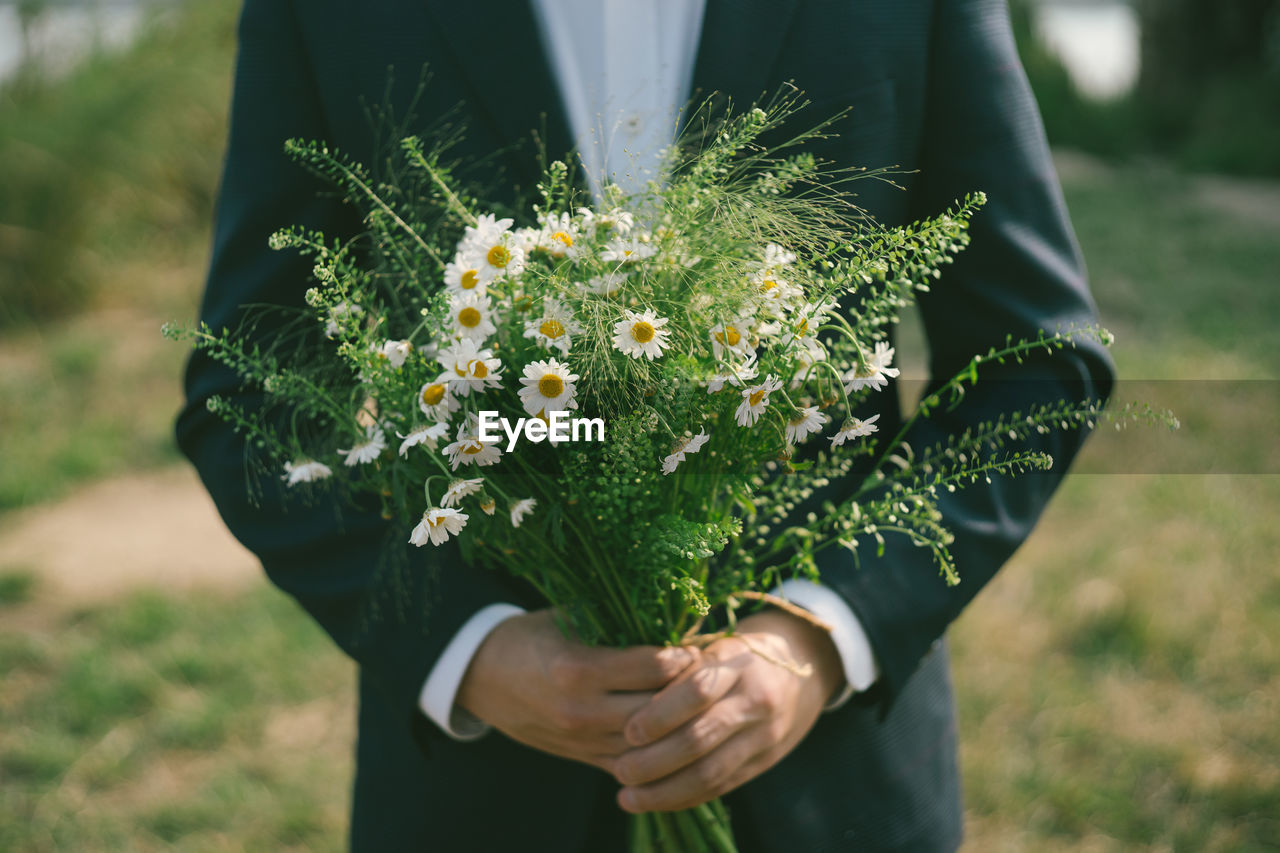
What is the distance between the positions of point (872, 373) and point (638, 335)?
0.85 ft

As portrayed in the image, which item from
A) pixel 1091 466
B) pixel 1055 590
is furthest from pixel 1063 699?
pixel 1091 466

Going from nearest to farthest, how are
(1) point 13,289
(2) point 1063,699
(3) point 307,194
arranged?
(3) point 307,194, (2) point 1063,699, (1) point 13,289

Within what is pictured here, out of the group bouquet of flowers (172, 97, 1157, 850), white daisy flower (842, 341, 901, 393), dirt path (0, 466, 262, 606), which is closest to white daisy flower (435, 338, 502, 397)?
bouquet of flowers (172, 97, 1157, 850)

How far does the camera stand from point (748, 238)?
3.09ft

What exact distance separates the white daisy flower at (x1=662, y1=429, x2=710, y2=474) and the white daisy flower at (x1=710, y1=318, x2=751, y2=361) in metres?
0.07

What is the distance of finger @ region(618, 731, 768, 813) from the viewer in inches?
47.1

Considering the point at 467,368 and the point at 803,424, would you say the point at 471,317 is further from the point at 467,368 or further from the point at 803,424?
the point at 803,424

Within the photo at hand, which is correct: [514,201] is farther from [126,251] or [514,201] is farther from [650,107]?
[126,251]

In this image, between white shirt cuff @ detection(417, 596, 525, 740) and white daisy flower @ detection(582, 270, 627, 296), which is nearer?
white daisy flower @ detection(582, 270, 627, 296)

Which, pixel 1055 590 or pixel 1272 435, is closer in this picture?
pixel 1055 590

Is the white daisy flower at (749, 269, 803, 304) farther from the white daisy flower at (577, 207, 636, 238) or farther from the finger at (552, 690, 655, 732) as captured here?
the finger at (552, 690, 655, 732)

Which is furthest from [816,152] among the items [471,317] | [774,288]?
[471,317]

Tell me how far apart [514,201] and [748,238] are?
0.54 m

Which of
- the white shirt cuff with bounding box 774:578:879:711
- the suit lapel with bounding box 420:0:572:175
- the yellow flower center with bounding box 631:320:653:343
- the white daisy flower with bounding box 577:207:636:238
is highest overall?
the suit lapel with bounding box 420:0:572:175
